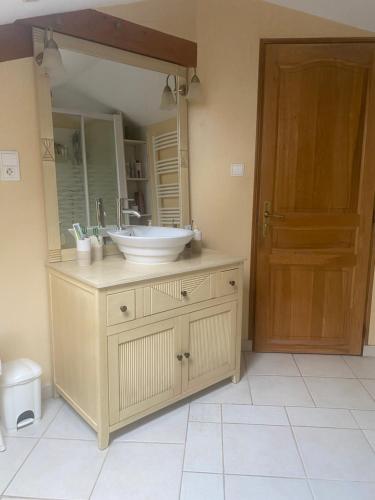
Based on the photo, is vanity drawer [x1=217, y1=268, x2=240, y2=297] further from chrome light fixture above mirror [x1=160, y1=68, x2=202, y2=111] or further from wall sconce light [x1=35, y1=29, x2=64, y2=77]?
wall sconce light [x1=35, y1=29, x2=64, y2=77]

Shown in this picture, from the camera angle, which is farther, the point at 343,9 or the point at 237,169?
the point at 237,169

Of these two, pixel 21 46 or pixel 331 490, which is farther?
pixel 21 46

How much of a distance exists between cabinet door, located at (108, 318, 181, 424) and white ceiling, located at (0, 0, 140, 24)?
1.40 m

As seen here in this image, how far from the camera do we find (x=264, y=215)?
238cm

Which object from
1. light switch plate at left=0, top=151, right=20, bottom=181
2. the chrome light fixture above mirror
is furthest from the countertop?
the chrome light fixture above mirror

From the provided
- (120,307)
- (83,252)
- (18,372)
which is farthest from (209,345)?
(18,372)

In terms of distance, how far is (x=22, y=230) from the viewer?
173 centimetres

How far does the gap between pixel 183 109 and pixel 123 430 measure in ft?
6.47

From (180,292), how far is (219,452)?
0.75 meters

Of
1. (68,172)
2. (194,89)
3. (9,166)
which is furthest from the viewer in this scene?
(194,89)

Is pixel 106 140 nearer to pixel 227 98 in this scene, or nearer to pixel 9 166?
pixel 9 166

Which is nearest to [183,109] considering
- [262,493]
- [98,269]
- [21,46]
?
[21,46]

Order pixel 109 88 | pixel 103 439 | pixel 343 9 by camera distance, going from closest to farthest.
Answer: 1. pixel 103 439
2. pixel 109 88
3. pixel 343 9

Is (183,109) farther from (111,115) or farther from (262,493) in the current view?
(262,493)
